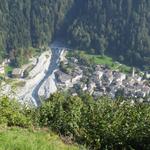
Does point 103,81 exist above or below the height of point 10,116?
below

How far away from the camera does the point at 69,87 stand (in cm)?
5853

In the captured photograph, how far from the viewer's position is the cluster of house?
5803 cm

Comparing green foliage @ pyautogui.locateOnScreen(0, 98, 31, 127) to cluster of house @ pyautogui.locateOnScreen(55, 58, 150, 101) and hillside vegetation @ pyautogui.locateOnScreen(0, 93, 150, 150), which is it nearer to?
hillside vegetation @ pyautogui.locateOnScreen(0, 93, 150, 150)

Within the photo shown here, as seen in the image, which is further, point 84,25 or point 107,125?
point 84,25

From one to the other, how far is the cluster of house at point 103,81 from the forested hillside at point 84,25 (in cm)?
1033

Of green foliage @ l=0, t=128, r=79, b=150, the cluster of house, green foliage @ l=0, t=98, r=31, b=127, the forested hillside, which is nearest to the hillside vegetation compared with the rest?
green foliage @ l=0, t=98, r=31, b=127

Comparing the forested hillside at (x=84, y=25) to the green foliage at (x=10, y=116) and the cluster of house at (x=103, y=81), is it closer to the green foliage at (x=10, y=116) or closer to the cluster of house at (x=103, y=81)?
the cluster of house at (x=103, y=81)

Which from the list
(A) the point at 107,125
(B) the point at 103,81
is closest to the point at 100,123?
(A) the point at 107,125

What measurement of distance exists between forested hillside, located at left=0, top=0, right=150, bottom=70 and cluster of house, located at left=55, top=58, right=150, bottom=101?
10327 mm

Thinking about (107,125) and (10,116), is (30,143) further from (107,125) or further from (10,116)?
(10,116)

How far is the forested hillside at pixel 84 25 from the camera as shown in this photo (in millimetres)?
81875

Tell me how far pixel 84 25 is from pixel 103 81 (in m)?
31.3

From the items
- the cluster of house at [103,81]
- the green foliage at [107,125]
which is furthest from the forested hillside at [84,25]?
the green foliage at [107,125]

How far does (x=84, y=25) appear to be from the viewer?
91875mm
